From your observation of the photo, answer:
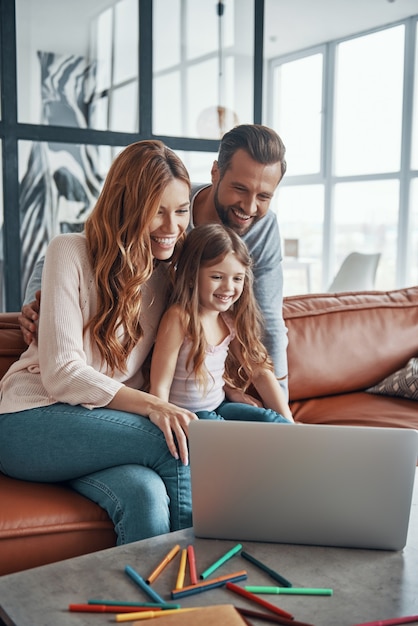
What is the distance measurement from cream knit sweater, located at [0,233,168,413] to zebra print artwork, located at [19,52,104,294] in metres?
2.54

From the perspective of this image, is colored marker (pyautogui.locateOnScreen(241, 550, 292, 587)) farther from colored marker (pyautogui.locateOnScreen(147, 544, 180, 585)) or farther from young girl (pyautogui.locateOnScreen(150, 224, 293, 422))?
young girl (pyautogui.locateOnScreen(150, 224, 293, 422))

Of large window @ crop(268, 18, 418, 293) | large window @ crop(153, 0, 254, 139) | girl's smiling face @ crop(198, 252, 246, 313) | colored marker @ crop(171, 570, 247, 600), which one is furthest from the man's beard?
large window @ crop(268, 18, 418, 293)

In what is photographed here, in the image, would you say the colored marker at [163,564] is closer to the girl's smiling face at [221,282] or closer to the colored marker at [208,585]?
the colored marker at [208,585]

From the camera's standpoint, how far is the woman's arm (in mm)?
1859

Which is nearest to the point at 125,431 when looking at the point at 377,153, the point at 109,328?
the point at 109,328

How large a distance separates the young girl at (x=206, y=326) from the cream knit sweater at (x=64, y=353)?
0.32 feet

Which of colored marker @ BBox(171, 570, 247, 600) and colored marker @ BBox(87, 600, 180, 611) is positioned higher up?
colored marker @ BBox(87, 600, 180, 611)

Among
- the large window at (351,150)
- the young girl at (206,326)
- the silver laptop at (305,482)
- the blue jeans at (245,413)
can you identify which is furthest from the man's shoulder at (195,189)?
the large window at (351,150)

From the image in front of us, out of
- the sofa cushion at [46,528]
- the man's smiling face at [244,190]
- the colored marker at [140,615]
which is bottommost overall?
the sofa cushion at [46,528]

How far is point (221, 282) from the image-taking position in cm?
196

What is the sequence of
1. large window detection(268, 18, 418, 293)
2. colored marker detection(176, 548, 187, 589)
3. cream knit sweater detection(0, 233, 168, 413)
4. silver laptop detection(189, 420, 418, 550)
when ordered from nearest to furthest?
colored marker detection(176, 548, 187, 589)
silver laptop detection(189, 420, 418, 550)
cream knit sweater detection(0, 233, 168, 413)
large window detection(268, 18, 418, 293)

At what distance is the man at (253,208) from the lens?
201 centimetres

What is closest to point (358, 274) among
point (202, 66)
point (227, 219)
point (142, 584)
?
point (202, 66)

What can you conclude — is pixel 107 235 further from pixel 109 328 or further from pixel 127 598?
pixel 127 598
